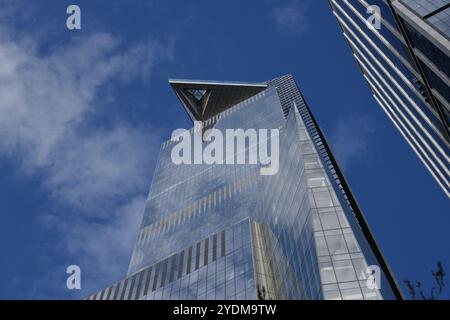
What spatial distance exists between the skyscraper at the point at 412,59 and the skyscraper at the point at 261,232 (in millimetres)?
15018

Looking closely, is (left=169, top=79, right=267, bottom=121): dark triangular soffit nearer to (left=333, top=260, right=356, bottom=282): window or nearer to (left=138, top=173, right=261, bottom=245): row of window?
(left=138, top=173, right=261, bottom=245): row of window

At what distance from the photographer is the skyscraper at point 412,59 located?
46.0 m

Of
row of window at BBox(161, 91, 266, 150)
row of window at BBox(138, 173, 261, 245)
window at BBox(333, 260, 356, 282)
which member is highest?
row of window at BBox(161, 91, 266, 150)

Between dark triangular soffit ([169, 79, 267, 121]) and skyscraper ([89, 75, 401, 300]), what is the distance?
2900 cm

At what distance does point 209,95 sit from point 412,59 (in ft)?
381

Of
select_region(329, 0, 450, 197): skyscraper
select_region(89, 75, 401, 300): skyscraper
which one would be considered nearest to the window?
select_region(89, 75, 401, 300): skyscraper

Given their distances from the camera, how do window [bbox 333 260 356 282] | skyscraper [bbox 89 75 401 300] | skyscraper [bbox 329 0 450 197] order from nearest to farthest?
1. window [bbox 333 260 356 282]
2. skyscraper [bbox 89 75 401 300]
3. skyscraper [bbox 329 0 450 197]

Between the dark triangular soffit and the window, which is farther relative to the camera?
the dark triangular soffit

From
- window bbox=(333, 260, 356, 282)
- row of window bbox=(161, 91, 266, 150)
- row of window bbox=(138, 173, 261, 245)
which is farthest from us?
row of window bbox=(161, 91, 266, 150)

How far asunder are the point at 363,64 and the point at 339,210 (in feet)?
194

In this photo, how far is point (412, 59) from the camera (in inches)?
2217

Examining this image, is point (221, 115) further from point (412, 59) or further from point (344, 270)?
point (344, 270)

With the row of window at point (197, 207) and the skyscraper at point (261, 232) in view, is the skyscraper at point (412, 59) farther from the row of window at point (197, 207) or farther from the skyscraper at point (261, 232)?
the row of window at point (197, 207)

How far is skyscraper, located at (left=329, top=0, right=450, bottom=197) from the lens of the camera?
46.0 meters
